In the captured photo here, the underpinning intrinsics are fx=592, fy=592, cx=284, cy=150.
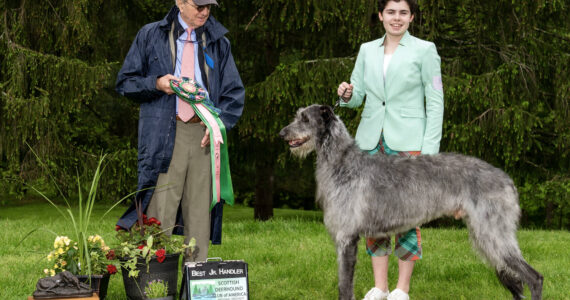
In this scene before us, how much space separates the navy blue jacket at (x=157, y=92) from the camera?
14.9 feet

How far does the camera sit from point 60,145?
9.55 metres

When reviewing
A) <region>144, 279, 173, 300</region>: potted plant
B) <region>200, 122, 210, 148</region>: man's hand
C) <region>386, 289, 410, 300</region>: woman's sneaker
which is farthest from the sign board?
<region>386, 289, 410, 300</region>: woman's sneaker

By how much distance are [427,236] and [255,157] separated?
4.28 m

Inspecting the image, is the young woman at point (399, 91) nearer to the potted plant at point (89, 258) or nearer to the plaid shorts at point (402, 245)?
the plaid shorts at point (402, 245)

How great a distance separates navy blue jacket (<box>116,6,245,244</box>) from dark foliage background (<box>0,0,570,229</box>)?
3954 mm

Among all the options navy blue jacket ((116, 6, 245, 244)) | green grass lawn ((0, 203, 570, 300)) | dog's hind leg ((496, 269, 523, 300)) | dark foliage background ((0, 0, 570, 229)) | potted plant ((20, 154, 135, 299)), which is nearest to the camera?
potted plant ((20, 154, 135, 299))

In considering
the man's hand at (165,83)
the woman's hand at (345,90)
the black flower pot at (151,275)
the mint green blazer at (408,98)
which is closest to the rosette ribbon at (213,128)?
the man's hand at (165,83)

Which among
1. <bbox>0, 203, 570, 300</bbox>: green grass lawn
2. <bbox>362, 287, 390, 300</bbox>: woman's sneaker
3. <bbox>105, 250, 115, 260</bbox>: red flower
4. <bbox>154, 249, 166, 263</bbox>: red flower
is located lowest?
<bbox>0, 203, 570, 300</bbox>: green grass lawn

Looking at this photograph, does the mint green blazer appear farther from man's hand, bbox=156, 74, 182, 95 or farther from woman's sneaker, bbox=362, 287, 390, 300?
man's hand, bbox=156, 74, 182, 95

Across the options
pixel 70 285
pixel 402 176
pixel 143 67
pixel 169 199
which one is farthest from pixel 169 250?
pixel 402 176

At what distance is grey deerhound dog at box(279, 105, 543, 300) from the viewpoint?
4117mm

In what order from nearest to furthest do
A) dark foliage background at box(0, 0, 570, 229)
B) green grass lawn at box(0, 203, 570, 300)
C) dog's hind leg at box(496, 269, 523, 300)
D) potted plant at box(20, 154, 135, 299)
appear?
potted plant at box(20, 154, 135, 299) → dog's hind leg at box(496, 269, 523, 300) → green grass lawn at box(0, 203, 570, 300) → dark foliage background at box(0, 0, 570, 229)

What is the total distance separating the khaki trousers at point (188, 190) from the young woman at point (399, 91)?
3.98 ft

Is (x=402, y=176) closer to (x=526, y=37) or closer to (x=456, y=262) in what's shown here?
(x=456, y=262)
